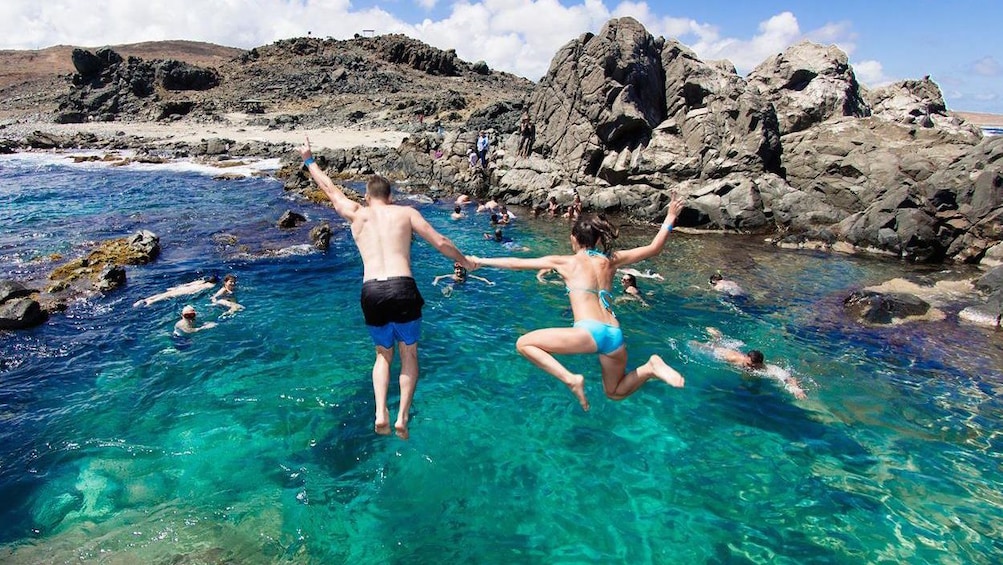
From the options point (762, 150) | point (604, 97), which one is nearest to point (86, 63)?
point (604, 97)

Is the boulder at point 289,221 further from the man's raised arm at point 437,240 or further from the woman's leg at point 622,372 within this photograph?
the woman's leg at point 622,372

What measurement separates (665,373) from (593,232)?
1825 mm

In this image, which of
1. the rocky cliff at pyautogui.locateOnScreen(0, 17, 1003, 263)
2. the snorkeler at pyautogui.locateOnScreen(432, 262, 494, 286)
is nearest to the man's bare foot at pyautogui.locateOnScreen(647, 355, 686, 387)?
the snorkeler at pyautogui.locateOnScreen(432, 262, 494, 286)

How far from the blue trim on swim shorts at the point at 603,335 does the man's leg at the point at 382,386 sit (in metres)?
2.25

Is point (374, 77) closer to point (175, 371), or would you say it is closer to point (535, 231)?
point (535, 231)

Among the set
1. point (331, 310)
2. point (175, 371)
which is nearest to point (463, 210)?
point (331, 310)

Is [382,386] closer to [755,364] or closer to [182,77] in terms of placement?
[755,364]

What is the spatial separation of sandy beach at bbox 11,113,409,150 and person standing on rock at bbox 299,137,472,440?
41357mm

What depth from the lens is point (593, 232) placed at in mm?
6480

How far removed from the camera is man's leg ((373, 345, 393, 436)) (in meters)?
5.86

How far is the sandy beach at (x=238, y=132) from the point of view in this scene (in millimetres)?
48531

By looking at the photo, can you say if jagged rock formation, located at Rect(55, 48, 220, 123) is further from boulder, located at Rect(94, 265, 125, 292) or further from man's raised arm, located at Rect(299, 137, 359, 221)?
man's raised arm, located at Rect(299, 137, 359, 221)

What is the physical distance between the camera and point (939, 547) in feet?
24.0

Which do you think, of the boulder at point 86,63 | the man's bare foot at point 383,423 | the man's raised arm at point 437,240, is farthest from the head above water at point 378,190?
the boulder at point 86,63
